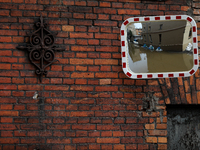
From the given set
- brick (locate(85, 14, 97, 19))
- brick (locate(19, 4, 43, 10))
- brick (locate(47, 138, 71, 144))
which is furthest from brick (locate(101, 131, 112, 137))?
brick (locate(19, 4, 43, 10))

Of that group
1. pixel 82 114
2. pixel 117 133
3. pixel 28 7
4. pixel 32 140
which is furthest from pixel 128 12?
pixel 32 140

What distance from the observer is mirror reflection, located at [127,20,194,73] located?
2439 millimetres

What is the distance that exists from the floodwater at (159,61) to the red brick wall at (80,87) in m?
0.21

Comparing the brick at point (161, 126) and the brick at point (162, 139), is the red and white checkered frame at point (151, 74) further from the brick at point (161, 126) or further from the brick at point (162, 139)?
the brick at point (162, 139)

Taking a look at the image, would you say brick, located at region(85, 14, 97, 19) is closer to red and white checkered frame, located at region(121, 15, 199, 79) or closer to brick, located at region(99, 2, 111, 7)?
brick, located at region(99, 2, 111, 7)

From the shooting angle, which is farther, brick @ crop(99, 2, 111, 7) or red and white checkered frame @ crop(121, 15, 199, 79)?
brick @ crop(99, 2, 111, 7)

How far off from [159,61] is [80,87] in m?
1.08

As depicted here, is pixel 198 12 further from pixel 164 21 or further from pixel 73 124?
pixel 73 124

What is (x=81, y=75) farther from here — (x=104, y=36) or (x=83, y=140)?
(x=83, y=140)

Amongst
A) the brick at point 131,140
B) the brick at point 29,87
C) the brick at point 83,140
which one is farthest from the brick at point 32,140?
the brick at point 131,140

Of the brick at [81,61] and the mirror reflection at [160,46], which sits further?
the brick at [81,61]

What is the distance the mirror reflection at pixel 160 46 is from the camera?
2.44 m

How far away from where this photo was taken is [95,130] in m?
2.52

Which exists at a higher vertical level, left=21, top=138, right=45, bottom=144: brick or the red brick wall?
the red brick wall
